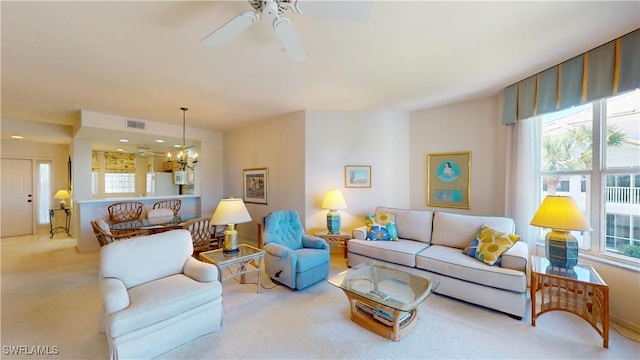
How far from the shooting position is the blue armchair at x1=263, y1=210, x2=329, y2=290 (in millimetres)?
2949

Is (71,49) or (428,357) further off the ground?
(71,49)

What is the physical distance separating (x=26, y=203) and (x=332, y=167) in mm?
7922

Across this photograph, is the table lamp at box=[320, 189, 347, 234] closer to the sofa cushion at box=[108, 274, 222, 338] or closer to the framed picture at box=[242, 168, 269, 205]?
the framed picture at box=[242, 168, 269, 205]

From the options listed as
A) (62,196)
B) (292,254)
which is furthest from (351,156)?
(62,196)

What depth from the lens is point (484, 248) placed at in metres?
2.78

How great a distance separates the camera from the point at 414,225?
146 inches

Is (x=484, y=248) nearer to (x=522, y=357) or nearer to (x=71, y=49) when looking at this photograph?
(x=522, y=357)

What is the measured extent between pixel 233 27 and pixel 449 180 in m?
3.82

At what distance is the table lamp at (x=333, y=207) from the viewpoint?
4.08 meters

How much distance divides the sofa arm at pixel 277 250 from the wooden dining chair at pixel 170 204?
3.07 metres

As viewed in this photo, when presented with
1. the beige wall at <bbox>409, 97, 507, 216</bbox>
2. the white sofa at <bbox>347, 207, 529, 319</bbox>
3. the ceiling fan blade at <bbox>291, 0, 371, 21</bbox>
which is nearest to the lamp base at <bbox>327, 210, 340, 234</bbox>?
the white sofa at <bbox>347, 207, 529, 319</bbox>

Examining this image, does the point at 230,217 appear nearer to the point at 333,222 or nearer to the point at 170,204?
the point at 333,222

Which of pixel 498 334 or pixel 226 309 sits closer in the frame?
pixel 498 334

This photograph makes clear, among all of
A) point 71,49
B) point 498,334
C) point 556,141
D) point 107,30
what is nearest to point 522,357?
point 498,334
